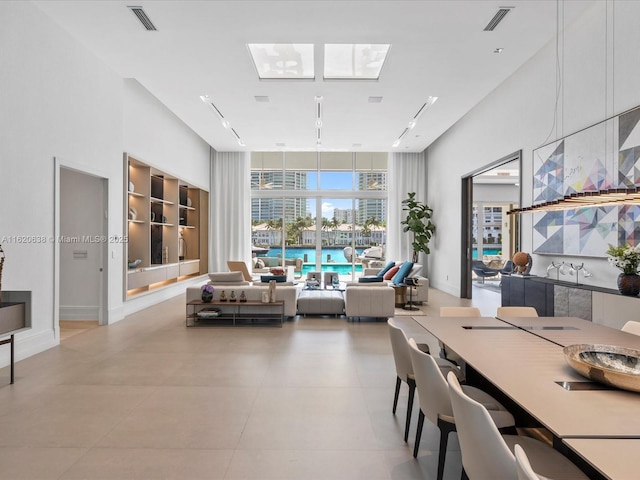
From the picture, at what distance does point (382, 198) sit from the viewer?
1194 centimetres

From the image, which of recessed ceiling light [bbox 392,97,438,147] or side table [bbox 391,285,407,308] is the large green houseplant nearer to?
recessed ceiling light [bbox 392,97,438,147]

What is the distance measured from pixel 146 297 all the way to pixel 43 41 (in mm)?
4508

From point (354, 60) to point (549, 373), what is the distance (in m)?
5.26

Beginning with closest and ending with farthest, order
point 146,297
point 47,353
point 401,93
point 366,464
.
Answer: point 366,464
point 47,353
point 401,93
point 146,297

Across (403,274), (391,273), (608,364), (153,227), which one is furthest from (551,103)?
(153,227)

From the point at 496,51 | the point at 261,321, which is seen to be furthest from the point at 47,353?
the point at 496,51

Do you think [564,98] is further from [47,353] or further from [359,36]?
[47,353]

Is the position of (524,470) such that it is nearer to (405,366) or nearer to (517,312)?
(405,366)

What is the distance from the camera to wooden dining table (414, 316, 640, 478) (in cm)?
134

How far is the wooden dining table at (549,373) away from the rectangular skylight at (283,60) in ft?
14.1

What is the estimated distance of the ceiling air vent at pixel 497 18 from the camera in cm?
427

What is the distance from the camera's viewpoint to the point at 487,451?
4.40 feet

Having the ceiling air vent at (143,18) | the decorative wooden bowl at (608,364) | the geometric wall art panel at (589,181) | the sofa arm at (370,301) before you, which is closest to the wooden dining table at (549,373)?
the decorative wooden bowl at (608,364)

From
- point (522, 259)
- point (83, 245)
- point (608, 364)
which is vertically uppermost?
point (83, 245)
